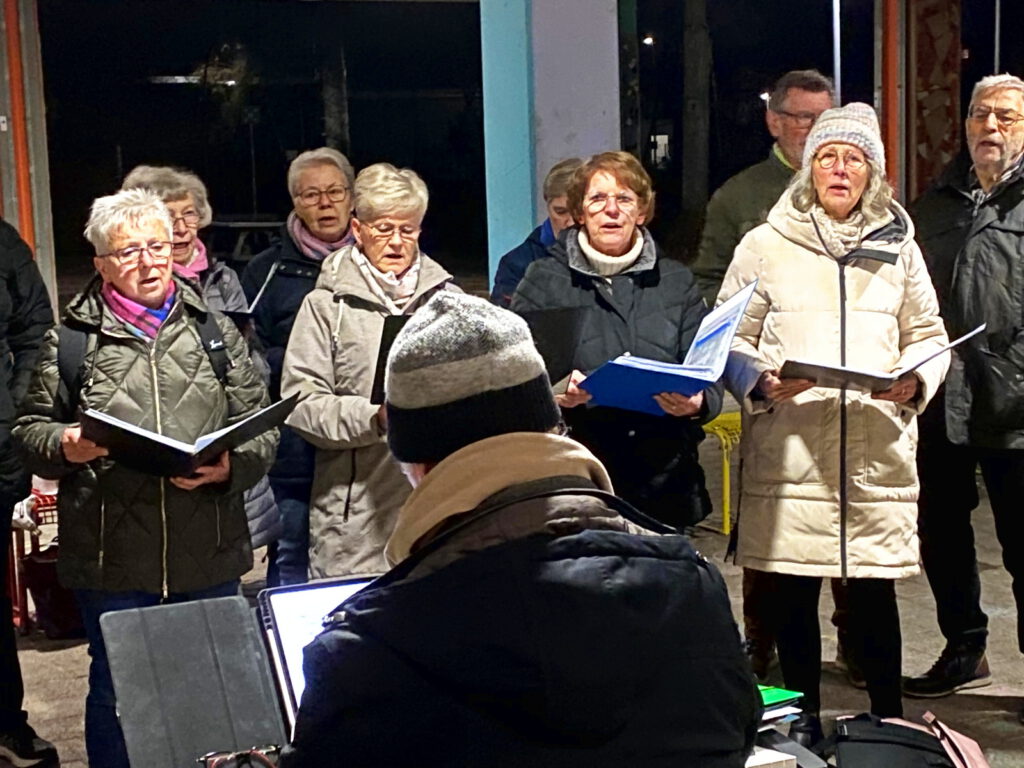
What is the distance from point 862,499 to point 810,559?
194mm

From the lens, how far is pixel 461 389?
1.54 metres

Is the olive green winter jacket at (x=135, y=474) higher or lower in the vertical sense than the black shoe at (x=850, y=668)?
higher

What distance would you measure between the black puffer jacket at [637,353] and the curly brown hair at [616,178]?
0.48ft

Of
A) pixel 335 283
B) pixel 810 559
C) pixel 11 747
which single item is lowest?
pixel 11 747

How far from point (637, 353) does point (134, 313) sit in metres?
1.20

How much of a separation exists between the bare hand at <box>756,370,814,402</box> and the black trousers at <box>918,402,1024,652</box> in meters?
0.76

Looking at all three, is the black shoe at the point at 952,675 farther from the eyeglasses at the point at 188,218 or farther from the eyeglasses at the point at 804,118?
the eyeglasses at the point at 188,218

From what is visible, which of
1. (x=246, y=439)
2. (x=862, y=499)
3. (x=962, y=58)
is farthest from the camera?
(x=962, y=58)

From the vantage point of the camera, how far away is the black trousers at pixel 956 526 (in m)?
3.86

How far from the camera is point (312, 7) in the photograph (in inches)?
302

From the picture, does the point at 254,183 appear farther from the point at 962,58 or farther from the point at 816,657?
the point at 816,657

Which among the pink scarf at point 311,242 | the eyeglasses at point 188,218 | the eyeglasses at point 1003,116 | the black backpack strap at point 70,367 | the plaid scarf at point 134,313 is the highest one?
the eyeglasses at point 1003,116

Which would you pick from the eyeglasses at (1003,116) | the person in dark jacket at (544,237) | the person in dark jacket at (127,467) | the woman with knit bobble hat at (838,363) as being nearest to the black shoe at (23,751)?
the person in dark jacket at (127,467)

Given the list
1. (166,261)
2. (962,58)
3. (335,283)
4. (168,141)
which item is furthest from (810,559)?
(168,141)
